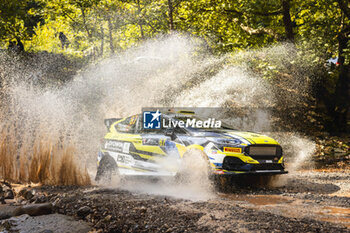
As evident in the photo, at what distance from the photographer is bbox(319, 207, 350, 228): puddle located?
4870mm

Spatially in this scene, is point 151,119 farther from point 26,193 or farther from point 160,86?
point 160,86

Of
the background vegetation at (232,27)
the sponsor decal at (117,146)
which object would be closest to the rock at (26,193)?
the sponsor decal at (117,146)

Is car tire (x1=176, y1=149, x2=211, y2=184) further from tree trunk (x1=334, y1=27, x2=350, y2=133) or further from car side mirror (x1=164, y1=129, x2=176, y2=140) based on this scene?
tree trunk (x1=334, y1=27, x2=350, y2=133)

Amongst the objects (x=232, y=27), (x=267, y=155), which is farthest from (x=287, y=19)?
(x=267, y=155)

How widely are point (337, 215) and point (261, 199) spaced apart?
4.81ft

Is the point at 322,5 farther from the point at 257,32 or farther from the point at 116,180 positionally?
the point at 116,180

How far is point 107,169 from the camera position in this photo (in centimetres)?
856

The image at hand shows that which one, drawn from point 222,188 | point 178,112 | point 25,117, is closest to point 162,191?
point 222,188

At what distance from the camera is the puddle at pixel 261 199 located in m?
6.21

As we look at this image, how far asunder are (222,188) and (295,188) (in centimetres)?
150

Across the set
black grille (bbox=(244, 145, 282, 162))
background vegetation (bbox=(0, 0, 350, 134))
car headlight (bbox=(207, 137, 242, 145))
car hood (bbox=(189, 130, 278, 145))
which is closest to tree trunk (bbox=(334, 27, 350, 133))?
background vegetation (bbox=(0, 0, 350, 134))

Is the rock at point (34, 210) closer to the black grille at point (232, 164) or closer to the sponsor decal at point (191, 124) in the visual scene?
the sponsor decal at point (191, 124)

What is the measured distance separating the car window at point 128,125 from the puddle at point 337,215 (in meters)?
4.21

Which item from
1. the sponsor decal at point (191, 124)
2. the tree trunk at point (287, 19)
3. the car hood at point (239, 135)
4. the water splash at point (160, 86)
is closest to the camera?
the car hood at point (239, 135)
